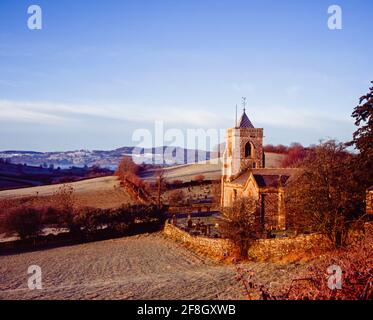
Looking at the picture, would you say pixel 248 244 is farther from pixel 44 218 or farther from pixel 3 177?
pixel 3 177

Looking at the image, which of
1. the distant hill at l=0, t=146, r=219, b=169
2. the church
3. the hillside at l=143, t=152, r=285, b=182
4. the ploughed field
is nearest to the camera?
the ploughed field

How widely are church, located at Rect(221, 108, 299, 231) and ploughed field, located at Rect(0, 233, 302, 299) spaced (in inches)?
372

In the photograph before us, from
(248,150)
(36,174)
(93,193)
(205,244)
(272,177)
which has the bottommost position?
(205,244)

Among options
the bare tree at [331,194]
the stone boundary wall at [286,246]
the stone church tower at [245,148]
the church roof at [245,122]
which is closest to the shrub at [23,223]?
the stone boundary wall at [286,246]

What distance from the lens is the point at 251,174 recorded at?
38625 millimetres

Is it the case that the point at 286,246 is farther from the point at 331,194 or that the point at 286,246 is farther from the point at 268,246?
the point at 331,194

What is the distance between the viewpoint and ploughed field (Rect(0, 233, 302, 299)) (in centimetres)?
1586

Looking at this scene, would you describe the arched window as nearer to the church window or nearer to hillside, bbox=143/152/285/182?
the church window

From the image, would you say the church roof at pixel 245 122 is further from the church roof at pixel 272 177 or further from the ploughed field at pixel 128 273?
the ploughed field at pixel 128 273

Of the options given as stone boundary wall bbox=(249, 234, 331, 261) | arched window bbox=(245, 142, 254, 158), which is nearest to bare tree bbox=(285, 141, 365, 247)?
stone boundary wall bbox=(249, 234, 331, 261)

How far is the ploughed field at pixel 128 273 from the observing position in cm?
1586

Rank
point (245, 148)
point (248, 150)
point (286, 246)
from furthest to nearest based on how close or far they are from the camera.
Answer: point (248, 150) → point (245, 148) → point (286, 246)

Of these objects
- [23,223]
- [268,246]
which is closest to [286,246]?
[268,246]

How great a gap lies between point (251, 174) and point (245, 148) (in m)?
9.53
